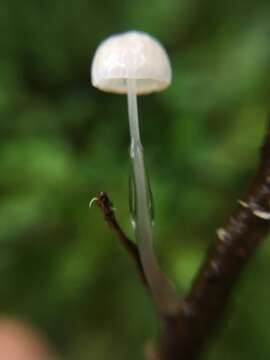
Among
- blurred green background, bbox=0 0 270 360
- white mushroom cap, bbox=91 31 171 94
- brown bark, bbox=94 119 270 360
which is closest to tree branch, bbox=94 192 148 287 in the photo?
brown bark, bbox=94 119 270 360

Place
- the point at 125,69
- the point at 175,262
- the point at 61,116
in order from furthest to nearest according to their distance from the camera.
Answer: the point at 61,116, the point at 175,262, the point at 125,69

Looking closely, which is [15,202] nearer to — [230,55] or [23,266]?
[23,266]

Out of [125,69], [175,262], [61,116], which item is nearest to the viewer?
[125,69]

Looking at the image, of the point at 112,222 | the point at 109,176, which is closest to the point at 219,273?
the point at 112,222

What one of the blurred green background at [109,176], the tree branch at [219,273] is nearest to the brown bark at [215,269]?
the tree branch at [219,273]

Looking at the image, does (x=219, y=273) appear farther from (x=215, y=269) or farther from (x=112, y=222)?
(x=112, y=222)

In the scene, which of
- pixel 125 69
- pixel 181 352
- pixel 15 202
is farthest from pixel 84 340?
pixel 125 69

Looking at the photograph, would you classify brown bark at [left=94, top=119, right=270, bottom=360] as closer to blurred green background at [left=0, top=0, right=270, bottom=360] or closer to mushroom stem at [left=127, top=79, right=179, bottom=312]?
mushroom stem at [left=127, top=79, right=179, bottom=312]
